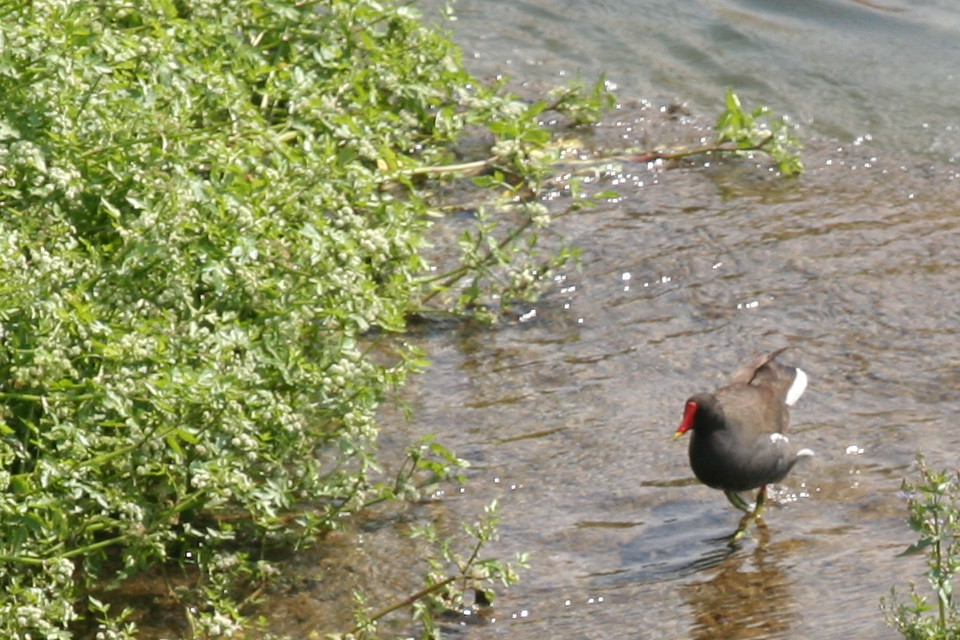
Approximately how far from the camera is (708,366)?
685 centimetres

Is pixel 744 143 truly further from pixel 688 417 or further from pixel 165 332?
pixel 165 332

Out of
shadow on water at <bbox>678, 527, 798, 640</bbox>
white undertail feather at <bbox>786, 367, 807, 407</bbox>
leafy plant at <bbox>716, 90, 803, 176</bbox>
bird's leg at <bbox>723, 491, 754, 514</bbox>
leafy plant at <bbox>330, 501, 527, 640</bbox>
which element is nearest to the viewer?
leafy plant at <bbox>330, 501, 527, 640</bbox>

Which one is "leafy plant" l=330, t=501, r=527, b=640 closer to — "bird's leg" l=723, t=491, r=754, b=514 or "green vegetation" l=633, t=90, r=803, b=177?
"bird's leg" l=723, t=491, r=754, b=514

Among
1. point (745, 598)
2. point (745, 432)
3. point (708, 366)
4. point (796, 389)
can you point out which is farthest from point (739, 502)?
point (708, 366)

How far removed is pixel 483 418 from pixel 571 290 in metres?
1.25

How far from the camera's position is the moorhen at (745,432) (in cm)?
574

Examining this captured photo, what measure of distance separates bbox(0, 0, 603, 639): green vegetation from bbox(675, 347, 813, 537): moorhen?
3.09ft

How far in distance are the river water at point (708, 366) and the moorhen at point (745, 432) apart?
0.12m

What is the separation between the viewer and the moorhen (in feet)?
18.8

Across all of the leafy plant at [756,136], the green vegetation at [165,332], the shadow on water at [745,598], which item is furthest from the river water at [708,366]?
the green vegetation at [165,332]

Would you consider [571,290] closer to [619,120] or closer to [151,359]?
[619,120]

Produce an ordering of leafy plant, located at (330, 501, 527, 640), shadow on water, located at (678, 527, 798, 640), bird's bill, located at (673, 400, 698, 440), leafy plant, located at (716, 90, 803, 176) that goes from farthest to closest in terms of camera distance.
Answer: leafy plant, located at (716, 90, 803, 176), bird's bill, located at (673, 400, 698, 440), shadow on water, located at (678, 527, 798, 640), leafy plant, located at (330, 501, 527, 640)

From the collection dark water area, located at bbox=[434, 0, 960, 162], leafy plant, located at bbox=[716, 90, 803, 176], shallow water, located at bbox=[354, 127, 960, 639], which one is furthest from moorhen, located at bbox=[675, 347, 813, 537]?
dark water area, located at bbox=[434, 0, 960, 162]

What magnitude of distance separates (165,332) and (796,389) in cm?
268
